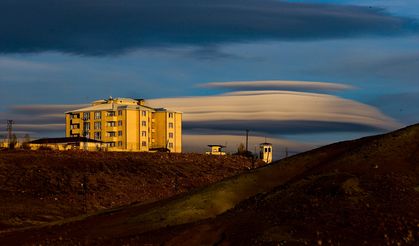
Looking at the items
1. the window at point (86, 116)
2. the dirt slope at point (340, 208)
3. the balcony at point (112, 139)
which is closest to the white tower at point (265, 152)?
the balcony at point (112, 139)

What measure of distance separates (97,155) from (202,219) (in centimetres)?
8425

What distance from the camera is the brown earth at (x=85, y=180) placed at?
85562 mm

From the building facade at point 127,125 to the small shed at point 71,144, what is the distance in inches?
136

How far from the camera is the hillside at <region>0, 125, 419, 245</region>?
113ft

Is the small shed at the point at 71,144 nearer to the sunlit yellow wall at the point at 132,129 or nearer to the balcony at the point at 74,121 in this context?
the sunlit yellow wall at the point at 132,129

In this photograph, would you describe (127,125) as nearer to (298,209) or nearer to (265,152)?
(265,152)

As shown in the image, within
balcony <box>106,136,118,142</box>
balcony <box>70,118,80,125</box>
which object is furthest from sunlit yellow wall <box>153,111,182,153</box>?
balcony <box>70,118,80,125</box>

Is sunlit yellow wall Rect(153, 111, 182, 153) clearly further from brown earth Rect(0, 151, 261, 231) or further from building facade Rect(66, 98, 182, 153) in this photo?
brown earth Rect(0, 151, 261, 231)

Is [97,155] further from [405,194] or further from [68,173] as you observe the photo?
[405,194]

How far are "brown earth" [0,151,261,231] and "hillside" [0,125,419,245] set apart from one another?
28894 millimetres

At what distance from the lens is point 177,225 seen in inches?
1718

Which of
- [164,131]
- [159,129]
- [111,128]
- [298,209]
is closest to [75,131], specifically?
[111,128]

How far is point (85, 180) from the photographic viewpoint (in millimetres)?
95688

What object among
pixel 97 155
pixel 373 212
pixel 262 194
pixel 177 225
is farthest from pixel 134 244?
pixel 97 155
